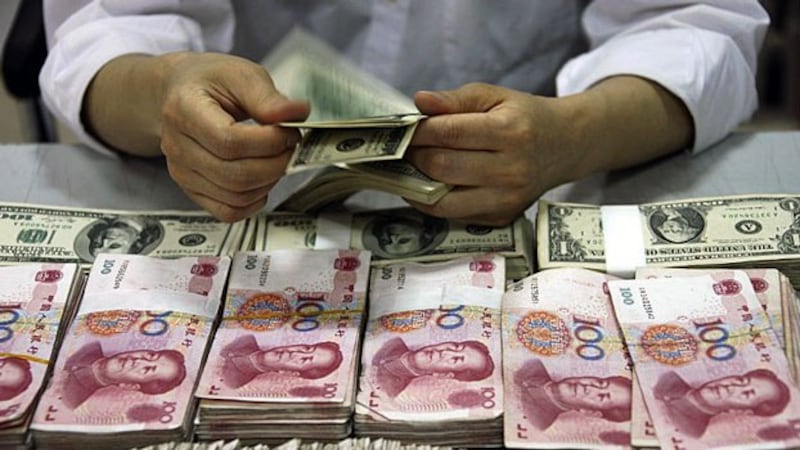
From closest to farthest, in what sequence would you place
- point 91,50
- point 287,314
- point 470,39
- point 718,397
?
point 718,397, point 287,314, point 91,50, point 470,39

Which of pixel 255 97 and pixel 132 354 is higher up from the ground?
pixel 255 97

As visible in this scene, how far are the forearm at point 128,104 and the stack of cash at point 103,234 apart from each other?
0.10 meters

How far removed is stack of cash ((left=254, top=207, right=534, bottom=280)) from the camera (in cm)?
94

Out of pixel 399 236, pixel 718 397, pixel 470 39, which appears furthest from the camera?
pixel 470 39

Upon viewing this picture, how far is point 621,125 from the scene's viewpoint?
103 cm

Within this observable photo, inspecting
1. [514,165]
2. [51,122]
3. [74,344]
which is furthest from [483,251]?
[51,122]

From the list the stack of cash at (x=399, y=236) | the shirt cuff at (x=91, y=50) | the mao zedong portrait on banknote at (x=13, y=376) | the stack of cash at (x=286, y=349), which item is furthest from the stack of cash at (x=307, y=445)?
the shirt cuff at (x=91, y=50)

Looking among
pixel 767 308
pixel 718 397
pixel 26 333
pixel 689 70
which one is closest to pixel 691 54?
pixel 689 70

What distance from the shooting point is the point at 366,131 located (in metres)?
0.90

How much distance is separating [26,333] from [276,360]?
0.21 meters

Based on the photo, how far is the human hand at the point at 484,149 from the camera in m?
0.91

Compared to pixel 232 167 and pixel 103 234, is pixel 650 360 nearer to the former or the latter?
pixel 232 167

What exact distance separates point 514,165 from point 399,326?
0.65ft

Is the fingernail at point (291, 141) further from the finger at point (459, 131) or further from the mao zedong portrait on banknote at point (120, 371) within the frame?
the mao zedong portrait on banknote at point (120, 371)
